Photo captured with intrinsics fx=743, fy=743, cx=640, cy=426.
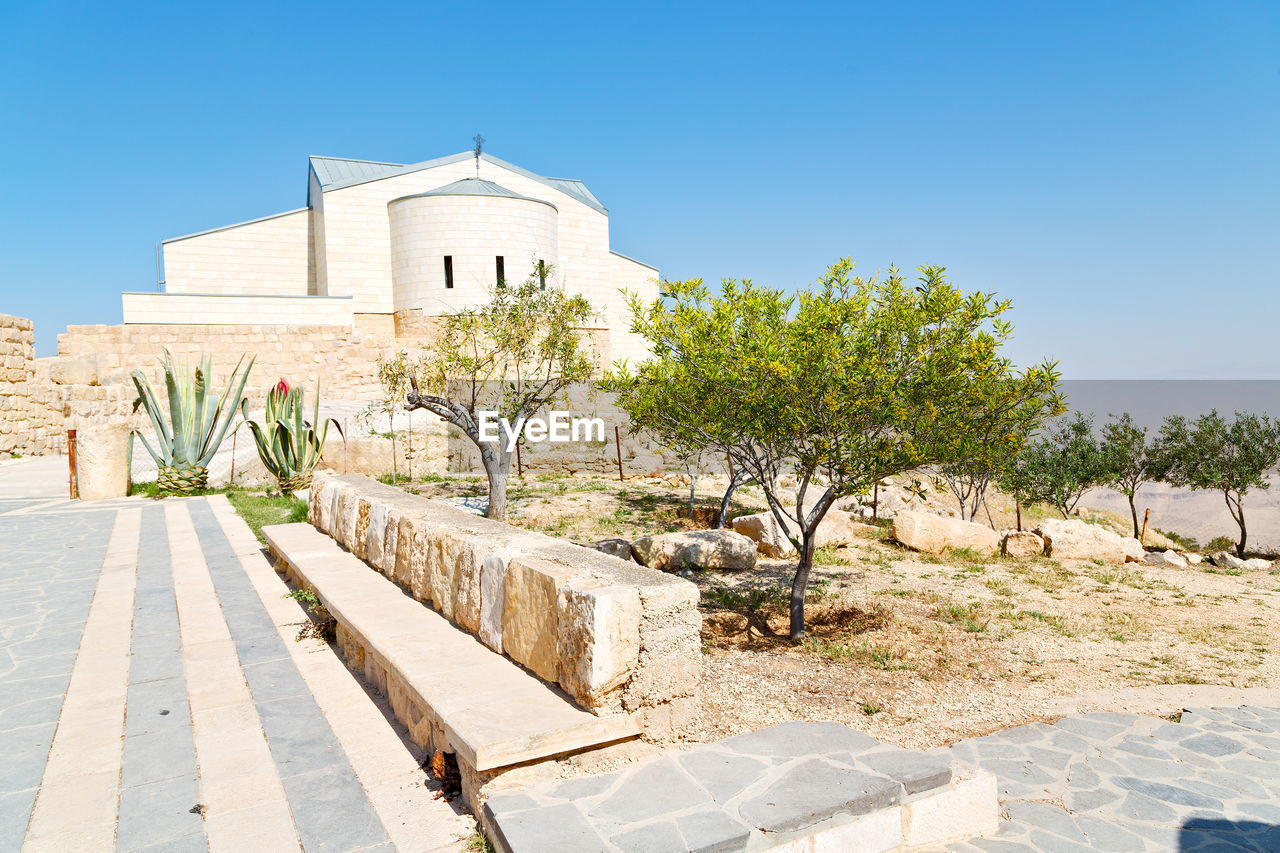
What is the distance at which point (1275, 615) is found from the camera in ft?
26.8

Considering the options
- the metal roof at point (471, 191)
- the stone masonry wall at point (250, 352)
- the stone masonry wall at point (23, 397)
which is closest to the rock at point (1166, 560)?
the stone masonry wall at point (250, 352)

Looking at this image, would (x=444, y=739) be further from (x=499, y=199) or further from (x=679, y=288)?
(x=499, y=199)

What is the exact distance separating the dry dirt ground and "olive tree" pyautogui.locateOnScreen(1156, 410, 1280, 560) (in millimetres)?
7942

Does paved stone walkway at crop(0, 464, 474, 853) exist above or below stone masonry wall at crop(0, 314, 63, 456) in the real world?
below

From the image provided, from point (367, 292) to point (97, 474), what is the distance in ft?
59.4

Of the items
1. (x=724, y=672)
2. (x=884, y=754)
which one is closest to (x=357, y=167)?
(x=724, y=672)

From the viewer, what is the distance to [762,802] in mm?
2502

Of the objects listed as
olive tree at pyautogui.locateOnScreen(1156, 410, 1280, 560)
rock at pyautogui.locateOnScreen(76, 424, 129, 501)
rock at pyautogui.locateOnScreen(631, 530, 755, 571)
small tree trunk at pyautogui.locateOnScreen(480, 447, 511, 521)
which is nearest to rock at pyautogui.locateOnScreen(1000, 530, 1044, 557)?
A: rock at pyautogui.locateOnScreen(631, 530, 755, 571)

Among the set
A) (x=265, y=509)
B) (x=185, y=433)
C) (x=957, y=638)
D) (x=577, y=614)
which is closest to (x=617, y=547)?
(x=957, y=638)

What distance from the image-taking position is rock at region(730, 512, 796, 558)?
10.1 meters

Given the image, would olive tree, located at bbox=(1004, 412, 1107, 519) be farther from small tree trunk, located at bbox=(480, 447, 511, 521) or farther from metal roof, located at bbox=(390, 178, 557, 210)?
metal roof, located at bbox=(390, 178, 557, 210)

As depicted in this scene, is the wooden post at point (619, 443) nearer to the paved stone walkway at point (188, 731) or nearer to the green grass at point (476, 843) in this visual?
the paved stone walkway at point (188, 731)

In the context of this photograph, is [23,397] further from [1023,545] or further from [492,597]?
[1023,545]

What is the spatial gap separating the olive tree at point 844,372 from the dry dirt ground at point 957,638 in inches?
35.0
